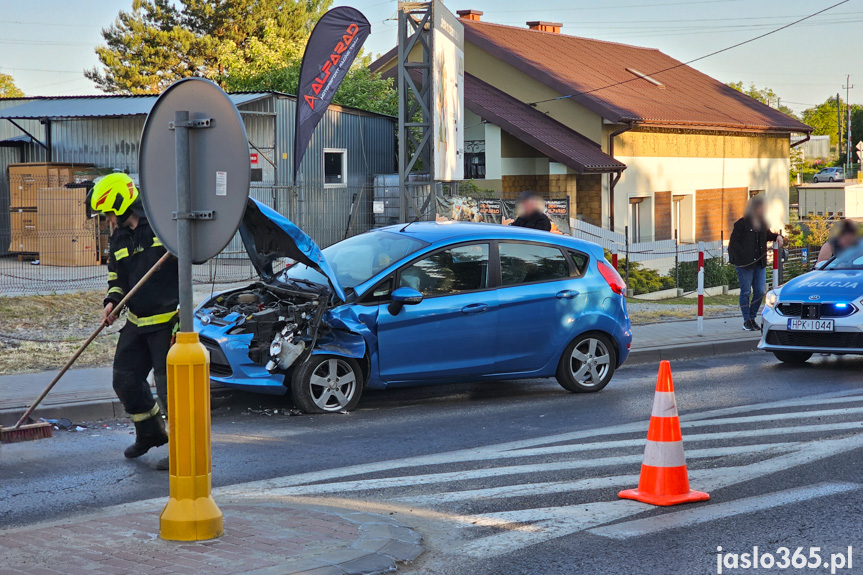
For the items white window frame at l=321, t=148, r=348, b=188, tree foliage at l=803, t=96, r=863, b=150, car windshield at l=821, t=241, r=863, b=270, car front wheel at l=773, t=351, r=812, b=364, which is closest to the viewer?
car front wheel at l=773, t=351, r=812, b=364

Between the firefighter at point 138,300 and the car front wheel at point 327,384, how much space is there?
173 centimetres

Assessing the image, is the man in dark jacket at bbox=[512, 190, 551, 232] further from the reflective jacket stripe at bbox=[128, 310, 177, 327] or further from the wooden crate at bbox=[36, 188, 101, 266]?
the wooden crate at bbox=[36, 188, 101, 266]

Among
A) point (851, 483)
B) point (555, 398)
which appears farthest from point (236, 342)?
point (851, 483)

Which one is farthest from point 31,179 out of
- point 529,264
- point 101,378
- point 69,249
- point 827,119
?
point 827,119

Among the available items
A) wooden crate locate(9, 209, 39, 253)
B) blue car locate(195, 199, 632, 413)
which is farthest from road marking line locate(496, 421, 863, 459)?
wooden crate locate(9, 209, 39, 253)

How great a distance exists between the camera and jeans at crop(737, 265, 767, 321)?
14.4 metres

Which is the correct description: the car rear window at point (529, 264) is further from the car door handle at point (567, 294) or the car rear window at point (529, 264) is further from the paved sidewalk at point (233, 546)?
the paved sidewalk at point (233, 546)

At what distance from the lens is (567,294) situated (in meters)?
9.59

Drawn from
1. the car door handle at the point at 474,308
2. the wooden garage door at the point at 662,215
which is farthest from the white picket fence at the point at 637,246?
the car door handle at the point at 474,308

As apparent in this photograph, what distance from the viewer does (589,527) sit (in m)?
5.32

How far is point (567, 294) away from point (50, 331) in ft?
22.1

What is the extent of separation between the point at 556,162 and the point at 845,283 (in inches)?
672

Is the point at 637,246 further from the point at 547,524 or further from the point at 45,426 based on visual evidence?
the point at 547,524

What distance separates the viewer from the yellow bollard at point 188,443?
15.6ft
